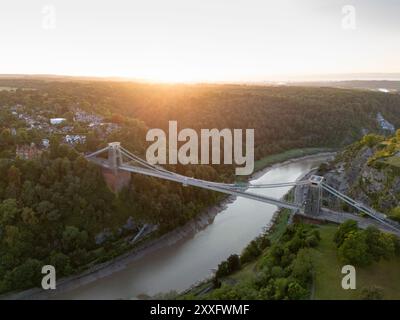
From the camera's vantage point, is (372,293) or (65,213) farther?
(65,213)

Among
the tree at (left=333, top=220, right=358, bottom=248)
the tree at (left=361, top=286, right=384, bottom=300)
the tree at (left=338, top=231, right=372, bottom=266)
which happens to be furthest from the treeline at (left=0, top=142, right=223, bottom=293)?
the tree at (left=361, top=286, right=384, bottom=300)

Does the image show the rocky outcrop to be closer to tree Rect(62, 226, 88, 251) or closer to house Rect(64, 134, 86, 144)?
tree Rect(62, 226, 88, 251)

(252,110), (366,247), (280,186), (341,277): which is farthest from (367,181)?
(252,110)

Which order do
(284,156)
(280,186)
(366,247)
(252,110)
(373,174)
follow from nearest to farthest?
(366,247)
(280,186)
(373,174)
(284,156)
(252,110)

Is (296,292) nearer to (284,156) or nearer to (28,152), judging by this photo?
(28,152)
